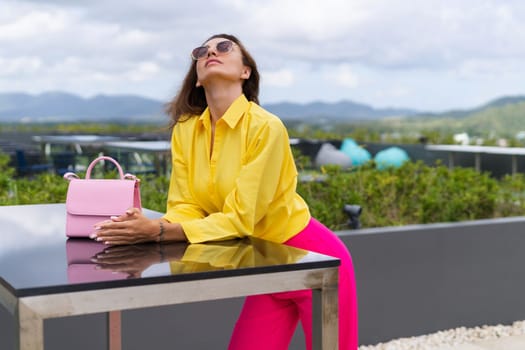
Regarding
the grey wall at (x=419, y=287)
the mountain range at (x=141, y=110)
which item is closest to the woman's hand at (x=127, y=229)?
the mountain range at (x=141, y=110)

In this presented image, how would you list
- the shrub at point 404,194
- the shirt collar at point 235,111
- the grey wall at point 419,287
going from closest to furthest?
the shirt collar at point 235,111
the grey wall at point 419,287
the shrub at point 404,194

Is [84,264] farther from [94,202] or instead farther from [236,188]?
[236,188]

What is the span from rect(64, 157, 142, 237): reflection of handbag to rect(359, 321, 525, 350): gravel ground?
2.72 m

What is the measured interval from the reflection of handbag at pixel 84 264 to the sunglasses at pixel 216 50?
2.11 feet

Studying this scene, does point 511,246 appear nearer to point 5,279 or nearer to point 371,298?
point 371,298

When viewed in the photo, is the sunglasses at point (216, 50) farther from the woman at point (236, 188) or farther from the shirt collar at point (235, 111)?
the shirt collar at point (235, 111)

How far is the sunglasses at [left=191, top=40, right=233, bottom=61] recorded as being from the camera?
2314 millimetres

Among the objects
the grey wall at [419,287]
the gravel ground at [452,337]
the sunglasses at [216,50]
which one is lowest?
the gravel ground at [452,337]

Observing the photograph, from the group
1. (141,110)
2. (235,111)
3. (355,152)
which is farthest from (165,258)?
(141,110)

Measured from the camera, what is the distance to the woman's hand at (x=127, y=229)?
2.07 m

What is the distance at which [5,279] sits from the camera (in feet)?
5.40

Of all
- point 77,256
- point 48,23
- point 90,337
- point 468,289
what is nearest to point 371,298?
point 468,289

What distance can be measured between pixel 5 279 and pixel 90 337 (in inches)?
82.6

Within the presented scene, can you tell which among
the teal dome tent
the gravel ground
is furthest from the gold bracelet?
the teal dome tent
